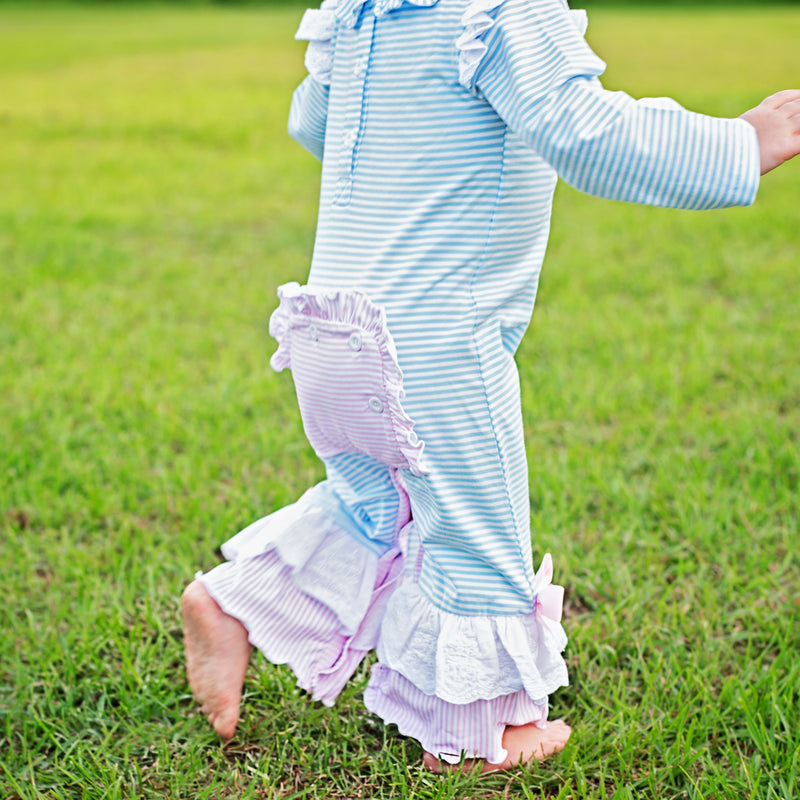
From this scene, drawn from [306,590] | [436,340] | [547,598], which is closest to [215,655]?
[306,590]

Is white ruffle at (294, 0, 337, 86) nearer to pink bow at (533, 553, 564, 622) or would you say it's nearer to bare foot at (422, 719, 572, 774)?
pink bow at (533, 553, 564, 622)

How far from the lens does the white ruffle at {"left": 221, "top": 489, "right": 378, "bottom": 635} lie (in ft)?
5.15

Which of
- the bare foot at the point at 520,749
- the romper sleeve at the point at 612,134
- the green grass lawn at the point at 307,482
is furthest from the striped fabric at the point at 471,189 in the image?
the green grass lawn at the point at 307,482

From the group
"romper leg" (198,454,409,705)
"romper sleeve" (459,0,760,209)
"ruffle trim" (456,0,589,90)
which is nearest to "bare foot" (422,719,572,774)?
"romper leg" (198,454,409,705)

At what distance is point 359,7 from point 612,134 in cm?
44

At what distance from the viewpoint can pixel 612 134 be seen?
1.14 m

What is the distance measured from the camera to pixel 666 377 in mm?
2971

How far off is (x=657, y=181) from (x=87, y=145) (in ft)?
20.6

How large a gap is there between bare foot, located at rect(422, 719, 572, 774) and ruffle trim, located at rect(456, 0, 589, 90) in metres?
0.96

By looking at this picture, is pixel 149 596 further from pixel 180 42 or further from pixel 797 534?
pixel 180 42

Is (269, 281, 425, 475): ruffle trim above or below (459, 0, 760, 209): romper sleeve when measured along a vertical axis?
below

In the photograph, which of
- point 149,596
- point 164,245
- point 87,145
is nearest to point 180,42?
point 87,145

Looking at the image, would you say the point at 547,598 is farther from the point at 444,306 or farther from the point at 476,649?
the point at 444,306

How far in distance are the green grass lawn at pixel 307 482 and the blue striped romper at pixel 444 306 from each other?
203 millimetres
